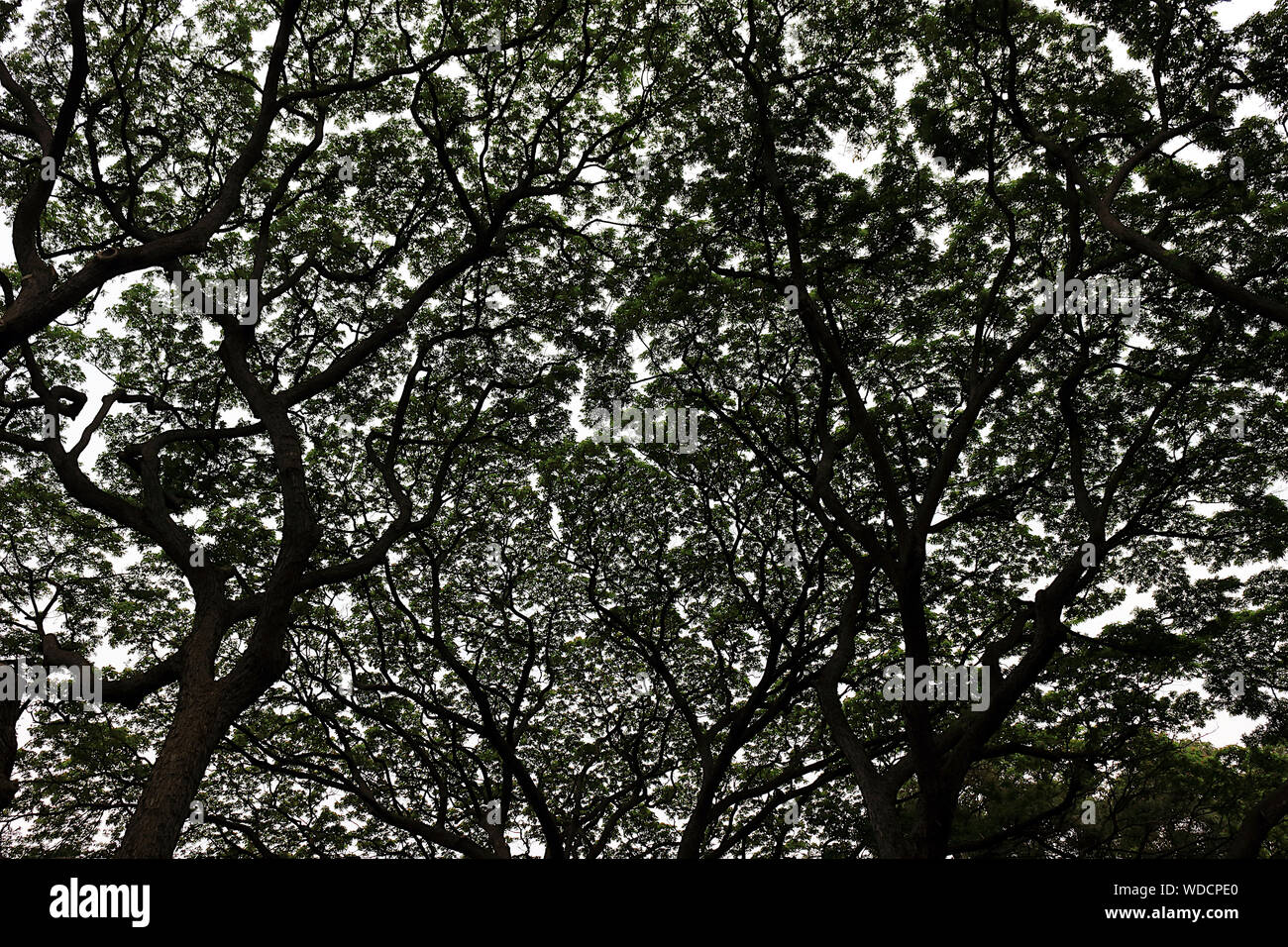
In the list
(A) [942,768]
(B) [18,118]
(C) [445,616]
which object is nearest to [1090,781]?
(A) [942,768]

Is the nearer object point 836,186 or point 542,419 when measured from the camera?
point 836,186

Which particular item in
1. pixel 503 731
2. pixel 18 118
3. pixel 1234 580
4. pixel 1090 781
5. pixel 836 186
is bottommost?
pixel 1090 781

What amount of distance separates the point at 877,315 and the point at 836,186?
1.94 metres

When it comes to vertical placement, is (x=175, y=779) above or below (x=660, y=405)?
below

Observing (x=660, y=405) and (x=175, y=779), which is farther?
(x=660, y=405)

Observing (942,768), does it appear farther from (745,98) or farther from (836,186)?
(745,98)

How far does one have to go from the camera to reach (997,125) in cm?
812

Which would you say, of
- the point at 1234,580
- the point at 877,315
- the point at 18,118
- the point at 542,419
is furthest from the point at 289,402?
the point at 1234,580

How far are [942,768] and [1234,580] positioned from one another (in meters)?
5.51
